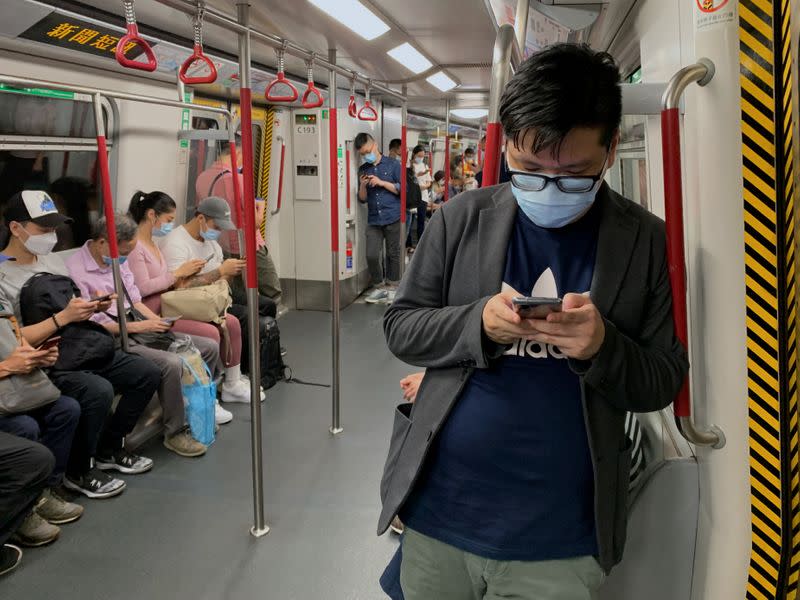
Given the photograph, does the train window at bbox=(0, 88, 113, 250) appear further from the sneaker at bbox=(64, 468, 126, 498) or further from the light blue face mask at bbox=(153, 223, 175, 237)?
the sneaker at bbox=(64, 468, 126, 498)

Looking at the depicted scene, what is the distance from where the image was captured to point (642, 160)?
7.34 ft

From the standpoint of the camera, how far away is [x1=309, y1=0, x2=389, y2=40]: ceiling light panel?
12.1 feet

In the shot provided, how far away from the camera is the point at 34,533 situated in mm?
3098

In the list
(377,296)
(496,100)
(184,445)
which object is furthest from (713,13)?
(377,296)

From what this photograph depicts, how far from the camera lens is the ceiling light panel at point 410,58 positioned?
17.6ft

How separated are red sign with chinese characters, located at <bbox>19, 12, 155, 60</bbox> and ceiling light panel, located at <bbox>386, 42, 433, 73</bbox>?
220 cm

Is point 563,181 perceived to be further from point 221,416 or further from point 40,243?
point 221,416

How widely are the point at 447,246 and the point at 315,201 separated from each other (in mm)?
6952

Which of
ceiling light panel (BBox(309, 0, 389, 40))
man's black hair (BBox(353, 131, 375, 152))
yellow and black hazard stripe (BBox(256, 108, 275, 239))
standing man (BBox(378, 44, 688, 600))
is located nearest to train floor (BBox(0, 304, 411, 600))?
standing man (BBox(378, 44, 688, 600))

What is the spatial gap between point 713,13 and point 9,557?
11.2ft

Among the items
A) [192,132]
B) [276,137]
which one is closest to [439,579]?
[192,132]

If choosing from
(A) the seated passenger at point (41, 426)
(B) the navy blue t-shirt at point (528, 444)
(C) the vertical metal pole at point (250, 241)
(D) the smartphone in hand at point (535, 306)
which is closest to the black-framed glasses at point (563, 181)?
(B) the navy blue t-shirt at point (528, 444)

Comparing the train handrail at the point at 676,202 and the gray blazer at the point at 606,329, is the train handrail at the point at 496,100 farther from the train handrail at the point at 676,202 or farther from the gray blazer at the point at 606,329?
the train handrail at the point at 676,202

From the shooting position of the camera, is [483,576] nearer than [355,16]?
Yes
